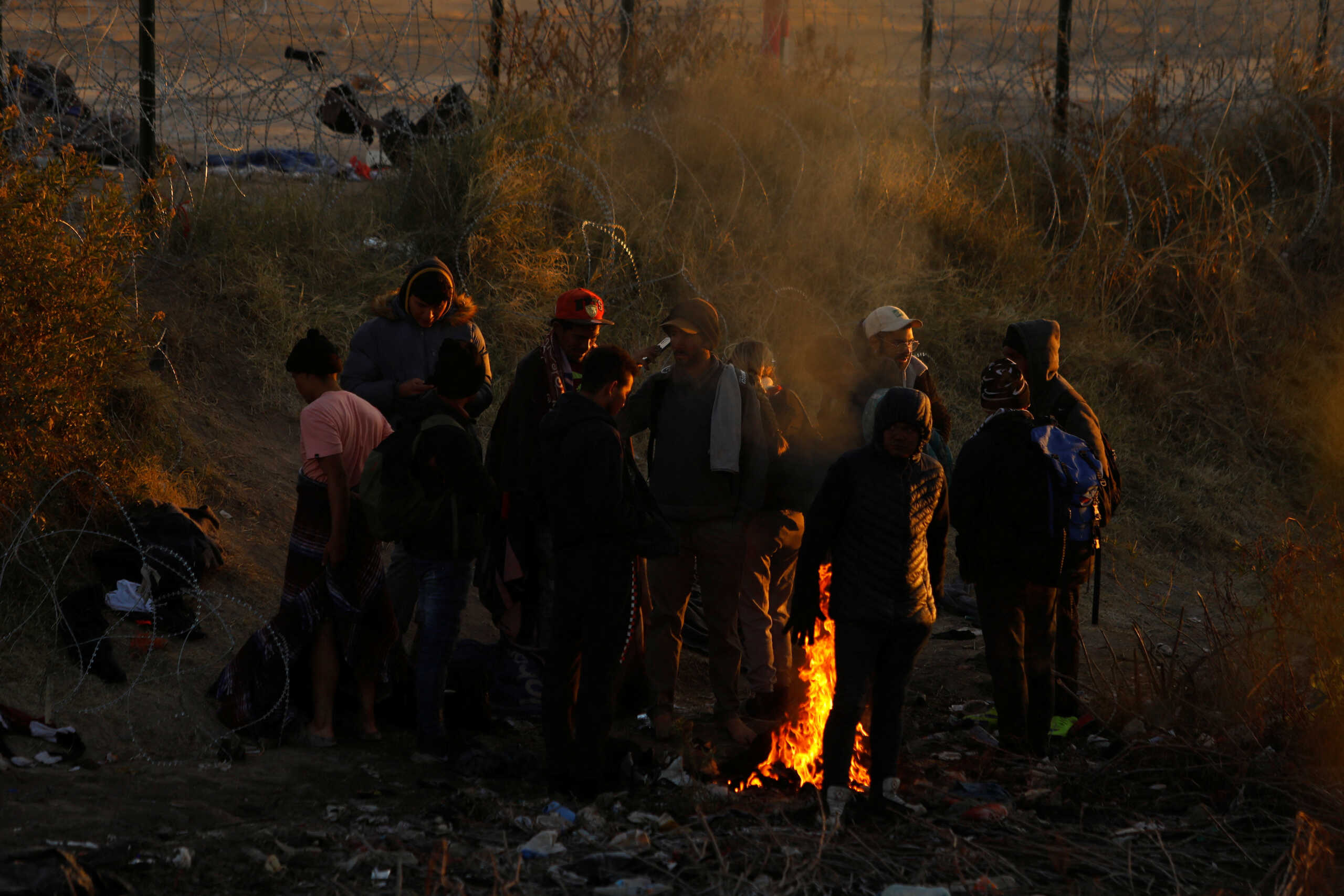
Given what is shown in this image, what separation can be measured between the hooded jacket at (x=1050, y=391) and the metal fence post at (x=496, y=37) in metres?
6.26

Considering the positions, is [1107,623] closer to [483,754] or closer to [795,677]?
[795,677]

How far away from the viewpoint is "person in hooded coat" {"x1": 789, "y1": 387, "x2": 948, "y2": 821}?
441 cm

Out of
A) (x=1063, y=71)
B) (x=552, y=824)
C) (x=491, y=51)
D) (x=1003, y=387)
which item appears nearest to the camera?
(x=552, y=824)

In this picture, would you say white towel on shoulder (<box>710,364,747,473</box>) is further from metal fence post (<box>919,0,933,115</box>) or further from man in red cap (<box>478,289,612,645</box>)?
metal fence post (<box>919,0,933,115</box>)

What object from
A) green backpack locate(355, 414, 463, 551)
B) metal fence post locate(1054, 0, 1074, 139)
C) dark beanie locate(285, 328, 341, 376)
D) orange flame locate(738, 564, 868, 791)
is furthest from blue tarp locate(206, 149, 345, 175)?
metal fence post locate(1054, 0, 1074, 139)

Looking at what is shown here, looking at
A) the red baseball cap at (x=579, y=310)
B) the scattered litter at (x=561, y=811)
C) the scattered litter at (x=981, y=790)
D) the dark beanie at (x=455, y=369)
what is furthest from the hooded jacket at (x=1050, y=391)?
the scattered litter at (x=561, y=811)

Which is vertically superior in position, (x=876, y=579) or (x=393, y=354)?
(x=393, y=354)

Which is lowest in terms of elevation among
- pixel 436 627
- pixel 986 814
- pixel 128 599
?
pixel 986 814

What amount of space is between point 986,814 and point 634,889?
4.52ft

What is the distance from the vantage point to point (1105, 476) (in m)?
5.30

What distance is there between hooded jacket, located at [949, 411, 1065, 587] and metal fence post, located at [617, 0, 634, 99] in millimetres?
6806

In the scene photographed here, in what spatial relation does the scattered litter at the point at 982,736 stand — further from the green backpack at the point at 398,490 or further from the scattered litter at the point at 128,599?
the scattered litter at the point at 128,599

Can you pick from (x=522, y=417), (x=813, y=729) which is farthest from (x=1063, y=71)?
(x=522, y=417)

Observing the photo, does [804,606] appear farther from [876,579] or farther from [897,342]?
[897,342]
